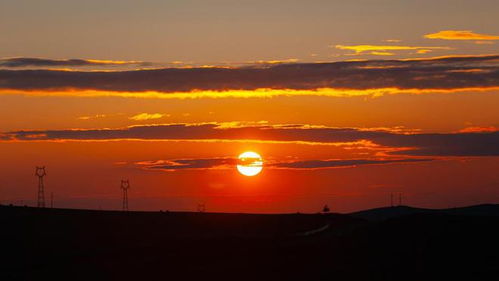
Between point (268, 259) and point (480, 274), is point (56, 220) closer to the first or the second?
point (268, 259)

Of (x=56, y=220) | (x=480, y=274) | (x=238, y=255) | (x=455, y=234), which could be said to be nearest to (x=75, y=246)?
(x=56, y=220)

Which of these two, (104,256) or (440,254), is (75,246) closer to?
(104,256)

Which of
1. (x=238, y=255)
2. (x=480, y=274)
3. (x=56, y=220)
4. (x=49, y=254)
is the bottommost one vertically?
(x=480, y=274)

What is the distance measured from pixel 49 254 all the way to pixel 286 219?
169ft

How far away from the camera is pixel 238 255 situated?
66.9m

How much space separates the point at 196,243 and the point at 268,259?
9.81 meters

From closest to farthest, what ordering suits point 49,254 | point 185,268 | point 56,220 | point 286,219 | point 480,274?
point 480,274
point 185,268
point 49,254
point 56,220
point 286,219

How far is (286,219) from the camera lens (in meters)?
132

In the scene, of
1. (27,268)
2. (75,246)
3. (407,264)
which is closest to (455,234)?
(407,264)

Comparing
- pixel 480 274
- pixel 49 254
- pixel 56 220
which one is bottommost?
pixel 480 274

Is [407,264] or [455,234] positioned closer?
[407,264]

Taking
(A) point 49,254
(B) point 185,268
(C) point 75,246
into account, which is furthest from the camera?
(C) point 75,246

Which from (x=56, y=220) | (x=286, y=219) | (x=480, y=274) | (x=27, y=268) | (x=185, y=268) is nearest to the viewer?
(x=480, y=274)

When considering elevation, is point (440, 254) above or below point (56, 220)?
below
